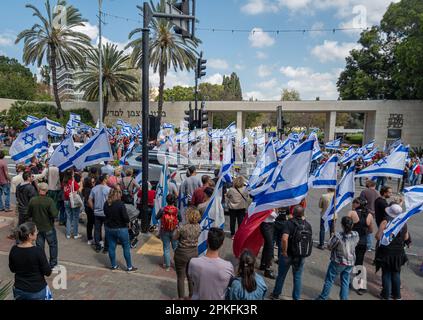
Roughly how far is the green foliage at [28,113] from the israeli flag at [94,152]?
25.5m

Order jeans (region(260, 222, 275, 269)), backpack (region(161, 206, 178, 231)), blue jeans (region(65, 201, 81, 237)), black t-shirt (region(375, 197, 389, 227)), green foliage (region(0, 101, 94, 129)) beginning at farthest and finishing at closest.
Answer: green foliage (region(0, 101, 94, 129)), blue jeans (region(65, 201, 81, 237)), black t-shirt (region(375, 197, 389, 227)), jeans (region(260, 222, 275, 269)), backpack (region(161, 206, 178, 231))

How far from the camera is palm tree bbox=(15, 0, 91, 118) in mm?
29342

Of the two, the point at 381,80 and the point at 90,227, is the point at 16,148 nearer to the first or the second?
the point at 90,227

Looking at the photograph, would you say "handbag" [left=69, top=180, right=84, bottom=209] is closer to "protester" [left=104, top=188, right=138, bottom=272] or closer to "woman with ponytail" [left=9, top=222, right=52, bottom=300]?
"protester" [left=104, top=188, right=138, bottom=272]

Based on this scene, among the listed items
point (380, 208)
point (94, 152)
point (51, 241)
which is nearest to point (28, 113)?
point (94, 152)

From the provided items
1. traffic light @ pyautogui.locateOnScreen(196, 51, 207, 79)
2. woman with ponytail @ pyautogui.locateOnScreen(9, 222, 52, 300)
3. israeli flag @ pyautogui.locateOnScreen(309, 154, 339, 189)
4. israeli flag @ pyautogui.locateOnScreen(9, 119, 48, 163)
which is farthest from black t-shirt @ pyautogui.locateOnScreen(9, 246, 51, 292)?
traffic light @ pyautogui.locateOnScreen(196, 51, 207, 79)

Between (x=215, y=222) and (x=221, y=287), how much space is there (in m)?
2.26

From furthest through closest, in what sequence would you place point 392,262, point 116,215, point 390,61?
point 390,61 → point 116,215 → point 392,262

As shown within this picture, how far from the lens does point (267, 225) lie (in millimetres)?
6082

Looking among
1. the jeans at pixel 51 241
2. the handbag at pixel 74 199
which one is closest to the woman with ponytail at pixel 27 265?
the jeans at pixel 51 241

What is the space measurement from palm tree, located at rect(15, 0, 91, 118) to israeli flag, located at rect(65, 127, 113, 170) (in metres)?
26.1

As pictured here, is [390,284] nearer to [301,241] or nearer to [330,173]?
[301,241]

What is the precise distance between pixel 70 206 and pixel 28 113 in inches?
1175

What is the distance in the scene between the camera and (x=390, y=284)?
17.9ft
